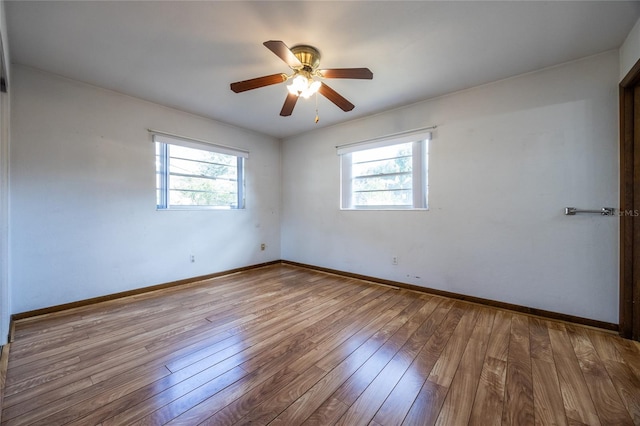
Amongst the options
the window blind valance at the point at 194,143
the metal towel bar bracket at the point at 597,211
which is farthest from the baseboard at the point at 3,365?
the metal towel bar bracket at the point at 597,211

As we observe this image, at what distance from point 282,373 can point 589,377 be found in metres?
1.93

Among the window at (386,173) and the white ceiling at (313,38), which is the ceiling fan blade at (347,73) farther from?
the window at (386,173)

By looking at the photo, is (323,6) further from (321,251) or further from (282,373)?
(321,251)

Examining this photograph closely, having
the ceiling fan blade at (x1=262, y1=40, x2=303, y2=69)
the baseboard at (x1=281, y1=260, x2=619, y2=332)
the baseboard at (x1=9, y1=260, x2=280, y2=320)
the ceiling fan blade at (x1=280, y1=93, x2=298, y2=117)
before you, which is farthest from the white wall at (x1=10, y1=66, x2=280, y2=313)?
the baseboard at (x1=281, y1=260, x2=619, y2=332)

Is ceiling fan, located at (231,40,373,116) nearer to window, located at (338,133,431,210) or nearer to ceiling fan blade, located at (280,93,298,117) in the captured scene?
ceiling fan blade, located at (280,93,298,117)

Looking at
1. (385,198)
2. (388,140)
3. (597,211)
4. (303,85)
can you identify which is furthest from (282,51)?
(597,211)

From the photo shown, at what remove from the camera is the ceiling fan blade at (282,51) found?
1.64m

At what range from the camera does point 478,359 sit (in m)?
1.76

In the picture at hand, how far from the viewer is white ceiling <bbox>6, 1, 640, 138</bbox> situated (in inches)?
68.5

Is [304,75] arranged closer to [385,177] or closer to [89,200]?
[385,177]

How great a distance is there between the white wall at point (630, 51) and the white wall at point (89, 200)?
4.47 m

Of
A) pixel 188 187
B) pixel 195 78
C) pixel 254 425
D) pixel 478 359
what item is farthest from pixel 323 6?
pixel 188 187

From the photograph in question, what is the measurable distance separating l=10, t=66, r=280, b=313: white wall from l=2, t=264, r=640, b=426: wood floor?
44 centimetres

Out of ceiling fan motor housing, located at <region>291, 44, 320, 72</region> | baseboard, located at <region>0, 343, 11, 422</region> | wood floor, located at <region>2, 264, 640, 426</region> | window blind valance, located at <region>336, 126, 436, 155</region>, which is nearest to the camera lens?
wood floor, located at <region>2, 264, 640, 426</region>
